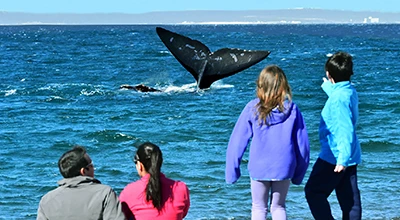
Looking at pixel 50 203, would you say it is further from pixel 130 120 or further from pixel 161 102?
pixel 161 102

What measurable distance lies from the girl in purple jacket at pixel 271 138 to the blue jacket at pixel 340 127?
0.39 m

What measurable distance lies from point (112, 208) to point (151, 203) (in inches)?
15.5

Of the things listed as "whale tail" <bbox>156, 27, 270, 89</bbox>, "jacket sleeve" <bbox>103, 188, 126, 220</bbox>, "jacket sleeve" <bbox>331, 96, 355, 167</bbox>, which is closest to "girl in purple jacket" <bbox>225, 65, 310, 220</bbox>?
"jacket sleeve" <bbox>331, 96, 355, 167</bbox>

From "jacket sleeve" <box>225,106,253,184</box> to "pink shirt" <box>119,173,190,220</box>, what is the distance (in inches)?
22.2

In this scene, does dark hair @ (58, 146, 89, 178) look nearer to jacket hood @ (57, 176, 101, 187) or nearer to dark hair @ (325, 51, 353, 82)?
jacket hood @ (57, 176, 101, 187)

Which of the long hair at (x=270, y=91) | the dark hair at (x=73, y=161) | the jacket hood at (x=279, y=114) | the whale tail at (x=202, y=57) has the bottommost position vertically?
the whale tail at (x=202, y=57)

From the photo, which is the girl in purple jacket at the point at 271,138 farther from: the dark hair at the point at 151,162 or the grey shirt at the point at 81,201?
the grey shirt at the point at 81,201

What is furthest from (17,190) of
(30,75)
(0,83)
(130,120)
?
(30,75)

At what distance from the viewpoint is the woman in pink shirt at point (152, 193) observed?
5141 mm

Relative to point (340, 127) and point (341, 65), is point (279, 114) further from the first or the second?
point (341, 65)

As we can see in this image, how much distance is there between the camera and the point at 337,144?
6.17 metres

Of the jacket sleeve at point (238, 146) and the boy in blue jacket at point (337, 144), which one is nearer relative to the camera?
the jacket sleeve at point (238, 146)

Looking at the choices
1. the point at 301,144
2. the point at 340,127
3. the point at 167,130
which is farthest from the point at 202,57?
the point at 301,144

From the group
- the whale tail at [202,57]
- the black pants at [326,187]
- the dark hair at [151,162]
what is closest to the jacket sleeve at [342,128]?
the black pants at [326,187]
